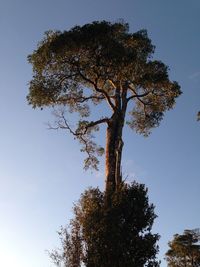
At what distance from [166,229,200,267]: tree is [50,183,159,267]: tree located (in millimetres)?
40111

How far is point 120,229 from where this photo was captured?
707 inches

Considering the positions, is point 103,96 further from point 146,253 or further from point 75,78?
point 146,253

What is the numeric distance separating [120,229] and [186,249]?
138 ft

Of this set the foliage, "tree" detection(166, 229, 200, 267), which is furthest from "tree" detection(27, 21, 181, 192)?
"tree" detection(166, 229, 200, 267)

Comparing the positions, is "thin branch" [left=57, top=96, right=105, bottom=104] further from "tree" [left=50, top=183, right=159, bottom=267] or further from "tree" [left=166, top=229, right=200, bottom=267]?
"tree" [left=166, top=229, right=200, bottom=267]

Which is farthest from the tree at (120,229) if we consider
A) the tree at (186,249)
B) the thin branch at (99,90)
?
the tree at (186,249)

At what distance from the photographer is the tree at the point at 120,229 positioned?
17656mm

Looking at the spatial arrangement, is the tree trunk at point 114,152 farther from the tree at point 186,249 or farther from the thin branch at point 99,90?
the tree at point 186,249

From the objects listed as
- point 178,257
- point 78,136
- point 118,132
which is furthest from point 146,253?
point 178,257

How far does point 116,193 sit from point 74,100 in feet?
28.4

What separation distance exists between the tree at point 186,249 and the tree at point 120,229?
40.1 meters

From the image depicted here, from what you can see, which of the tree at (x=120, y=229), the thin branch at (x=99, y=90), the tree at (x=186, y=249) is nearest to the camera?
the tree at (x=120, y=229)

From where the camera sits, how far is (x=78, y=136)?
2520 centimetres

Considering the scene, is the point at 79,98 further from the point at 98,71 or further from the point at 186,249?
the point at 186,249
